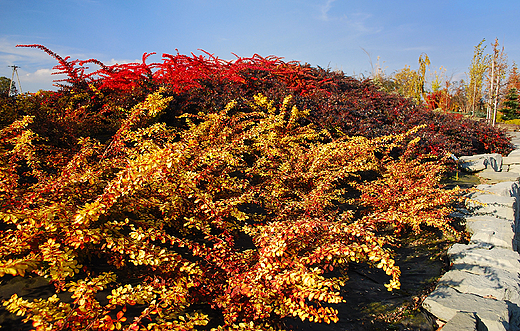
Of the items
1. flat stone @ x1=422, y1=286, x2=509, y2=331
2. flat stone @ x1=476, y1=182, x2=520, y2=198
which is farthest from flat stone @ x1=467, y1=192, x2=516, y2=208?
flat stone @ x1=422, y1=286, x2=509, y2=331

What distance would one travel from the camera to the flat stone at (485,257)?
89.0 inches

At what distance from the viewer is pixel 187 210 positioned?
2.24 metres

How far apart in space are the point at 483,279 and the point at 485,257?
33cm

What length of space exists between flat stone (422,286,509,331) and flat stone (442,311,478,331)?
5 cm

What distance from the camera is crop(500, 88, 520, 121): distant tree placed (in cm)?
1606

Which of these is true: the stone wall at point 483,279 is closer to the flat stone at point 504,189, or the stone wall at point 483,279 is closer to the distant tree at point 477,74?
the flat stone at point 504,189

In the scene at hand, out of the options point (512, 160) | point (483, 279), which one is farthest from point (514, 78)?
point (483, 279)

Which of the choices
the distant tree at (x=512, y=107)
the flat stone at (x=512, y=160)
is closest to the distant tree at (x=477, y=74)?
the distant tree at (x=512, y=107)

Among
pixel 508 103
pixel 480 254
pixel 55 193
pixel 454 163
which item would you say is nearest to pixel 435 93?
pixel 508 103

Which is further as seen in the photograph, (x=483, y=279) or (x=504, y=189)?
(x=504, y=189)

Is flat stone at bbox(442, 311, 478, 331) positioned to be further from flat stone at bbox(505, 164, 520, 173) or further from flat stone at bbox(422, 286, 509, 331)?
flat stone at bbox(505, 164, 520, 173)

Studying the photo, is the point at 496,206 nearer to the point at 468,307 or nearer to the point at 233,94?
the point at 468,307

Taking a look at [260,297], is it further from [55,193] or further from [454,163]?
[454,163]

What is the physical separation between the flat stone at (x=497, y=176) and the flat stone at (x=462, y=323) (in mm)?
3890
